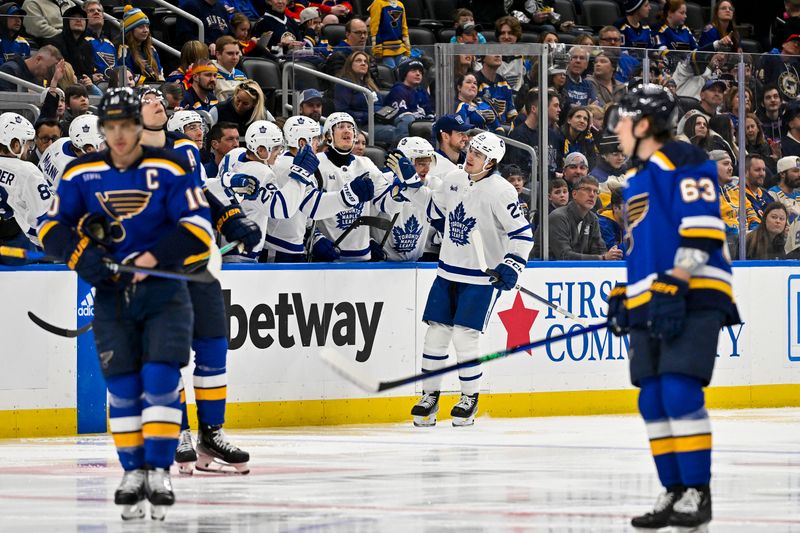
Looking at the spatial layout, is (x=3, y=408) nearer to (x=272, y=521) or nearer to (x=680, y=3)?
(x=272, y=521)

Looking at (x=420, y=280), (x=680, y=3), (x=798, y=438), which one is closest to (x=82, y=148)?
(x=420, y=280)

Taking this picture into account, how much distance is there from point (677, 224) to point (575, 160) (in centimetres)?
480

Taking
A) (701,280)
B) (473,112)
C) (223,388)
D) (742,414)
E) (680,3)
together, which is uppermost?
(680,3)

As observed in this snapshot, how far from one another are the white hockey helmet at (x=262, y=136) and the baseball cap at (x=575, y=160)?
2.01m

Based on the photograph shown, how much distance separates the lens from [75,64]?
1027 cm

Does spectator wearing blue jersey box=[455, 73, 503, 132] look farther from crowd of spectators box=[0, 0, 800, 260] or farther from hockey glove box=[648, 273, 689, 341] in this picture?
hockey glove box=[648, 273, 689, 341]

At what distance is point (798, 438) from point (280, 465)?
2.99 metres

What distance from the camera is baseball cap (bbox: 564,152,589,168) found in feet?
32.3

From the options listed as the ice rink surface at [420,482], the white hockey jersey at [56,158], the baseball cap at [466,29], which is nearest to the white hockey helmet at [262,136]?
the white hockey jersey at [56,158]

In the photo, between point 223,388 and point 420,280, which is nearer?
point 223,388

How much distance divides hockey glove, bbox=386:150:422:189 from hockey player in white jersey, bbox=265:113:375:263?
0.21 m

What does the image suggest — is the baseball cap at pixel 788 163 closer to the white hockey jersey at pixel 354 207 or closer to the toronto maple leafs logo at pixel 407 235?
the toronto maple leafs logo at pixel 407 235

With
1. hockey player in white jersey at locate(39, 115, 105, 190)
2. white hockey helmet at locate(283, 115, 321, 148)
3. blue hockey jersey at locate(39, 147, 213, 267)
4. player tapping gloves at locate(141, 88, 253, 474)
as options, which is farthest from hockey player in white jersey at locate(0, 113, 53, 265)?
blue hockey jersey at locate(39, 147, 213, 267)

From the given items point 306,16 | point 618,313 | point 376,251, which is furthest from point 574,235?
point 618,313
